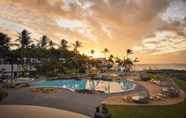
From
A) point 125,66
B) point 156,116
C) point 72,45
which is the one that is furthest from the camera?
point 125,66

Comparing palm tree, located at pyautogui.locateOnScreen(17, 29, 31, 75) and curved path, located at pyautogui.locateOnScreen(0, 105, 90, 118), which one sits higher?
palm tree, located at pyautogui.locateOnScreen(17, 29, 31, 75)

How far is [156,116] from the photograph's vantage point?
904 cm

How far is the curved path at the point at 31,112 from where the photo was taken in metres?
8.84

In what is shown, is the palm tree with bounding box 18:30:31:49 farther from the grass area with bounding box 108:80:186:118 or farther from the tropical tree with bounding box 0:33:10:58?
the grass area with bounding box 108:80:186:118

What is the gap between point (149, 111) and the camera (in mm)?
9891

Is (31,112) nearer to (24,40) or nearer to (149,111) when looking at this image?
(149,111)

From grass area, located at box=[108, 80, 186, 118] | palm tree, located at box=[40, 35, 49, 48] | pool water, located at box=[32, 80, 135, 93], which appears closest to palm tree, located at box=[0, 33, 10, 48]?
palm tree, located at box=[40, 35, 49, 48]

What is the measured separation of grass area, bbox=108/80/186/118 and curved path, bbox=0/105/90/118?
6.81ft

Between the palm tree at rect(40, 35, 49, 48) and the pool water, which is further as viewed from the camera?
the palm tree at rect(40, 35, 49, 48)

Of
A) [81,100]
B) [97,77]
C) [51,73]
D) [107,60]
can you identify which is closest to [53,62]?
[51,73]

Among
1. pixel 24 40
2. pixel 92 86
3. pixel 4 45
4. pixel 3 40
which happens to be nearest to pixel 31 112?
pixel 92 86

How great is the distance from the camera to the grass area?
9055 mm

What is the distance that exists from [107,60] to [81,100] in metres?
48.4

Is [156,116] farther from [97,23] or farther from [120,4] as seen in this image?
[97,23]
